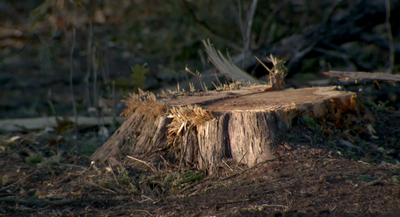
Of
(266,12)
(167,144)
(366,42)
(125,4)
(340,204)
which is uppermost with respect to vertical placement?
(125,4)

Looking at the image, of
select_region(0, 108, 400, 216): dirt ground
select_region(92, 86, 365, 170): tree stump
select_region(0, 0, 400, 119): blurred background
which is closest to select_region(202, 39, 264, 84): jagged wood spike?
select_region(0, 0, 400, 119): blurred background

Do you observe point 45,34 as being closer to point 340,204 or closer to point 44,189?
point 44,189

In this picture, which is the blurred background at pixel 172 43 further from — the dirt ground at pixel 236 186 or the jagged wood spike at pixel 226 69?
the dirt ground at pixel 236 186

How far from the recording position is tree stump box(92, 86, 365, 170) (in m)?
2.55

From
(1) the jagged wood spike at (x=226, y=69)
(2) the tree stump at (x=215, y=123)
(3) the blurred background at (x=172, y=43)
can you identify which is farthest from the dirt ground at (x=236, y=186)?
(3) the blurred background at (x=172, y=43)

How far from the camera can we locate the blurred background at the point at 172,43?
5363 mm

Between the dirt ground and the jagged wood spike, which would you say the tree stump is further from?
the jagged wood spike

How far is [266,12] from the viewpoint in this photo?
24.1 ft

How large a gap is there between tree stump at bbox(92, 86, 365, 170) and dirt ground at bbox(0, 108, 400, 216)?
0.10 meters

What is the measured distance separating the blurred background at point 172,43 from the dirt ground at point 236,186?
1.76 meters

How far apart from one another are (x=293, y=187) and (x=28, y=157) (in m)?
2.19

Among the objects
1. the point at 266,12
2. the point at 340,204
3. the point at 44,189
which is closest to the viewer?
the point at 340,204

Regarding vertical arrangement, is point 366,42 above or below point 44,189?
above

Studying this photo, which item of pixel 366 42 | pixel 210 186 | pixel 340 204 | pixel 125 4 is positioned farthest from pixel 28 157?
pixel 125 4
